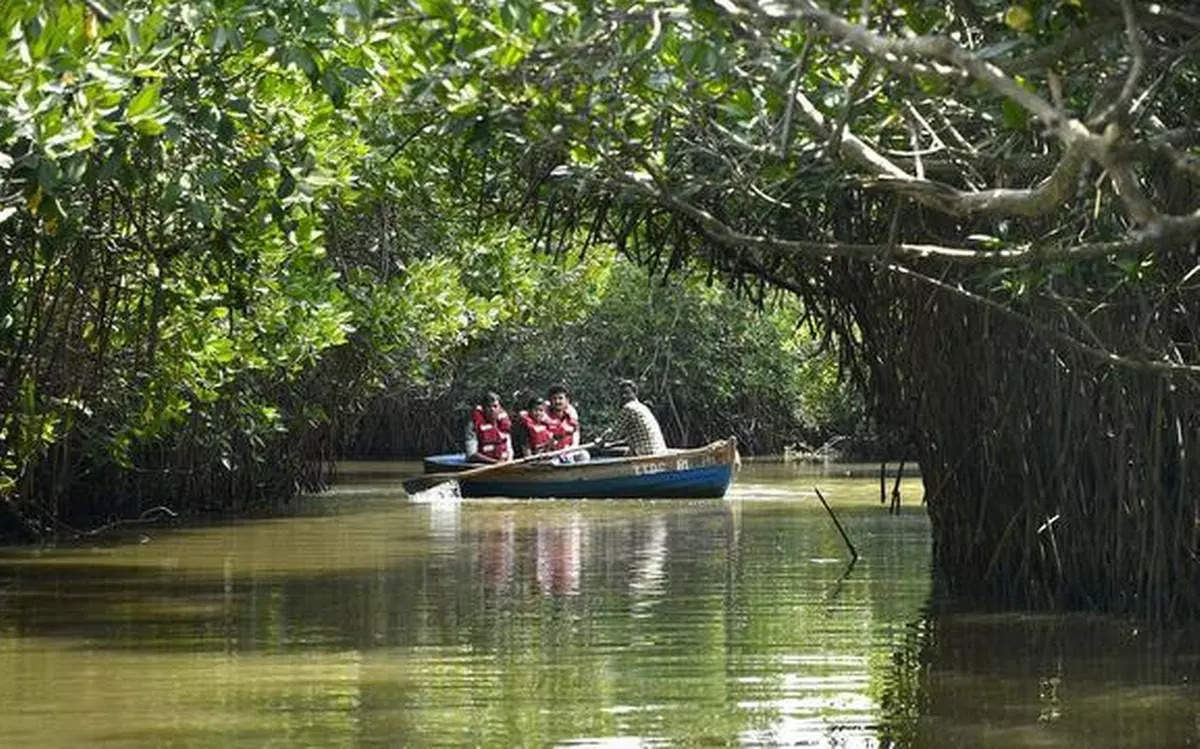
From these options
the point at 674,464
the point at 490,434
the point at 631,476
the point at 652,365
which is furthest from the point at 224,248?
the point at 652,365

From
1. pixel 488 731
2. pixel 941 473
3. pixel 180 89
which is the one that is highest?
pixel 180 89

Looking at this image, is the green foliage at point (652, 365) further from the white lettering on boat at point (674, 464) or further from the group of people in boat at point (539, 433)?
the white lettering on boat at point (674, 464)

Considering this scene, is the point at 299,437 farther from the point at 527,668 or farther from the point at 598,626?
the point at 527,668

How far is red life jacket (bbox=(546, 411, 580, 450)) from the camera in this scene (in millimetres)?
25297

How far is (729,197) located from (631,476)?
11.3 meters

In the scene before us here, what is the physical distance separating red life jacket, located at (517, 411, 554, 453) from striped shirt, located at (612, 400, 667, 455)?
4.21ft

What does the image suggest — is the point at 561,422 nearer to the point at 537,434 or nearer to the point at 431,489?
the point at 537,434

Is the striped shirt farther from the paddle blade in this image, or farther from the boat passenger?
the paddle blade

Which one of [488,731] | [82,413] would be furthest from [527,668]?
[82,413]

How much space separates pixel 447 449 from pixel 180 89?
89.9 feet

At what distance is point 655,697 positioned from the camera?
30.7ft

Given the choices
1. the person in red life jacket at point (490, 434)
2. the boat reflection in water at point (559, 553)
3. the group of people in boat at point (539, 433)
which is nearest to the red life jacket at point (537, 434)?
the group of people in boat at point (539, 433)

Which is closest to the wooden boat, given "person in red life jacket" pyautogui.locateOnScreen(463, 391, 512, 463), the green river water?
"person in red life jacket" pyautogui.locateOnScreen(463, 391, 512, 463)

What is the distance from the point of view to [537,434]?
2545 centimetres
